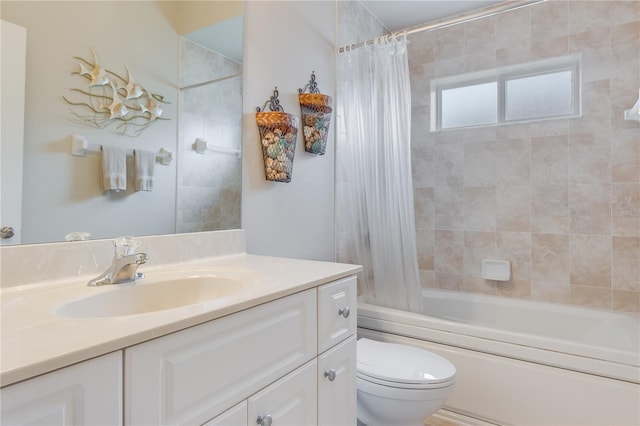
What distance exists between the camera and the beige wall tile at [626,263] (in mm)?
2156

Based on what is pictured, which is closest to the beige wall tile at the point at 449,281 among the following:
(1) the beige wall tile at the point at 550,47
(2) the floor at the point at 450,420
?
(2) the floor at the point at 450,420

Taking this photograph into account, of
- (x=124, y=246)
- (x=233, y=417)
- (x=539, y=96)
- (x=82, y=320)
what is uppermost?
(x=539, y=96)

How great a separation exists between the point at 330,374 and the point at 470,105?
7.85 ft

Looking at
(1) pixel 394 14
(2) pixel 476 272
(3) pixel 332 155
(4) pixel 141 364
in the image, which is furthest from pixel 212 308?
(1) pixel 394 14

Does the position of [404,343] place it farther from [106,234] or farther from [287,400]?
[106,234]

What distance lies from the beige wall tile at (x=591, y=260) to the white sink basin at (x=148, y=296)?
2266mm

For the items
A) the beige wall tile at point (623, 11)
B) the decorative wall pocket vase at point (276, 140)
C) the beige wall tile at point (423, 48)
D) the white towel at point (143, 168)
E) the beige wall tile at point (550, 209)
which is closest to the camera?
the white towel at point (143, 168)

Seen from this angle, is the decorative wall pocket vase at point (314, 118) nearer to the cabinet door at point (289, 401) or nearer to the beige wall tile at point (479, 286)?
the cabinet door at point (289, 401)

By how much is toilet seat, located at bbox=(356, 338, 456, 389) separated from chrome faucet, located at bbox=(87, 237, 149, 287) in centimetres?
100

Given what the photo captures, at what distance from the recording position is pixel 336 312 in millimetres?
1108

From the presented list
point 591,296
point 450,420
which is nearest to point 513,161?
point 591,296

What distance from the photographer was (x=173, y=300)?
105 cm

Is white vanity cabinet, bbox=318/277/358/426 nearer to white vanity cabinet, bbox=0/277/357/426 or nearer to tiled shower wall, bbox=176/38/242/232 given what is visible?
white vanity cabinet, bbox=0/277/357/426

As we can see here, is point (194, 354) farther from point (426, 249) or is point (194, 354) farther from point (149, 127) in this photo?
point (426, 249)
